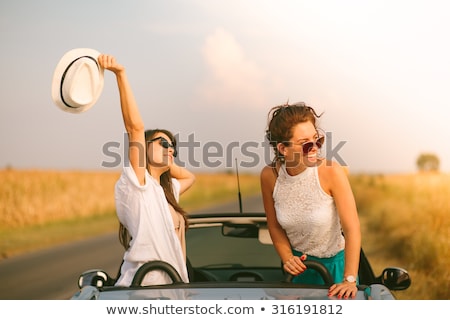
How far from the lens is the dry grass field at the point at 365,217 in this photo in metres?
13.5

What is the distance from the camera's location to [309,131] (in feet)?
14.1

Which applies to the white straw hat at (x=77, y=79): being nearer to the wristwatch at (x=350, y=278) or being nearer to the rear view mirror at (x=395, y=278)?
the wristwatch at (x=350, y=278)

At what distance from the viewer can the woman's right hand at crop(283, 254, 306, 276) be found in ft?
14.2

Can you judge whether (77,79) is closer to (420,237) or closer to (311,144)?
(311,144)

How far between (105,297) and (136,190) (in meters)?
0.55

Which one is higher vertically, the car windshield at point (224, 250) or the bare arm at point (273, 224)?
the bare arm at point (273, 224)

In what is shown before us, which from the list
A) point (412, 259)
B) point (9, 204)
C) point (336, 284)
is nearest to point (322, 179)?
point (336, 284)

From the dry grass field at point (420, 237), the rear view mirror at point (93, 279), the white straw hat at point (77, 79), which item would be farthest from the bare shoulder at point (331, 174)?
the dry grass field at point (420, 237)

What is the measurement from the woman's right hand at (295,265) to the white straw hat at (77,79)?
1.49 meters

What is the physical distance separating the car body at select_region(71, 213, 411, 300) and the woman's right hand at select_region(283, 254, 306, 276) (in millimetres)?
44

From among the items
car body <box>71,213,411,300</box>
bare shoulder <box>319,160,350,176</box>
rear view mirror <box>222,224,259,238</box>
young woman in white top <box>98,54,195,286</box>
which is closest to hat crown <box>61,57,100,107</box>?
young woman in white top <box>98,54,195,286</box>

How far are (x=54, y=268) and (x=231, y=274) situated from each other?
861 cm

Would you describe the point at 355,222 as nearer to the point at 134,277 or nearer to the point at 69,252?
the point at 134,277

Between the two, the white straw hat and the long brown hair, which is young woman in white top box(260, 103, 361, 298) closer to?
the long brown hair
